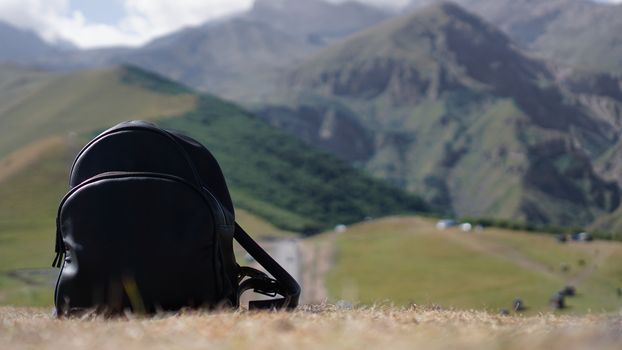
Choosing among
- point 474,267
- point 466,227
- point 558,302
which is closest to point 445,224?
point 466,227

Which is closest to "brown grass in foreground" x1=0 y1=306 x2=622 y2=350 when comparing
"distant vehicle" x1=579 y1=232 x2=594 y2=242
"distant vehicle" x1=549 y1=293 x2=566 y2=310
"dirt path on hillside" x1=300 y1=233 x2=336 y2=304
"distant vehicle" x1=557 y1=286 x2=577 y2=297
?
"dirt path on hillside" x1=300 y1=233 x2=336 y2=304

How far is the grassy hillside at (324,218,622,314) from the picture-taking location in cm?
8619

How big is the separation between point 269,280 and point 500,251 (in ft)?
346

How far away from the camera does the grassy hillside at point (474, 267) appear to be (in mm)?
86188

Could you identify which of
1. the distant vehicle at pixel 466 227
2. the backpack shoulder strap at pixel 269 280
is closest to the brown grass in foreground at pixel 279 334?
the backpack shoulder strap at pixel 269 280

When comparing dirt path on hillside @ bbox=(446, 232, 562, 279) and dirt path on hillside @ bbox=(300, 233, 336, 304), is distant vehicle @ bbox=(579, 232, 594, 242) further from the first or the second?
dirt path on hillside @ bbox=(300, 233, 336, 304)

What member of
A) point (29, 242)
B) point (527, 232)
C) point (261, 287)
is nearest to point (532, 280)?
point (527, 232)

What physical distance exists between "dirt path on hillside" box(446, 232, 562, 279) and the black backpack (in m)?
92.6

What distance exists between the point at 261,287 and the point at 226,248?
0.63m

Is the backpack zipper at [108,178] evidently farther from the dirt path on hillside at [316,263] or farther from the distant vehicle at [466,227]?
the distant vehicle at [466,227]

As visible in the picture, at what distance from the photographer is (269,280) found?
6.26 m

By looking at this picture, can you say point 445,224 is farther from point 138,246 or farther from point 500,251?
point 138,246

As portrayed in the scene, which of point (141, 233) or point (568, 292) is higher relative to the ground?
point (141, 233)

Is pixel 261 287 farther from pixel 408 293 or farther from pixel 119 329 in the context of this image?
pixel 408 293
